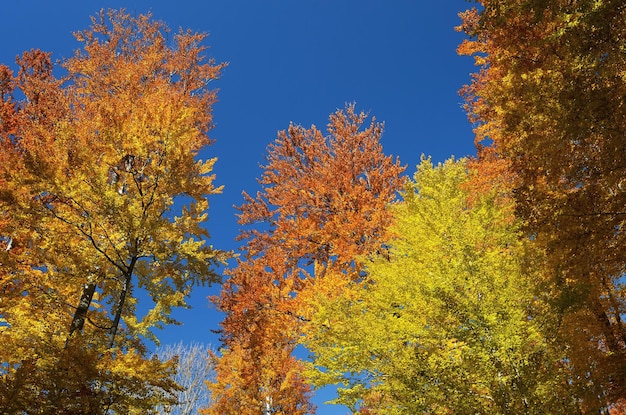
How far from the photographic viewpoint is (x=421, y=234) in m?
6.20

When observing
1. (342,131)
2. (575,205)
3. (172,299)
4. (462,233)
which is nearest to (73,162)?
(172,299)

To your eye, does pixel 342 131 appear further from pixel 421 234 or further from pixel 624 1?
pixel 624 1

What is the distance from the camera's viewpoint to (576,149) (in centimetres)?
478

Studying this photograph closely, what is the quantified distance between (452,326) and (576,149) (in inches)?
110

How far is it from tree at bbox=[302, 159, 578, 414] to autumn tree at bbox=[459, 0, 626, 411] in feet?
1.58

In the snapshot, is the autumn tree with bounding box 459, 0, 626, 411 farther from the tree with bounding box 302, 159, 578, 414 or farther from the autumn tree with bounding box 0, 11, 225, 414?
the autumn tree with bounding box 0, 11, 225, 414

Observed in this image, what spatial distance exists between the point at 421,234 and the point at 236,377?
8.12m

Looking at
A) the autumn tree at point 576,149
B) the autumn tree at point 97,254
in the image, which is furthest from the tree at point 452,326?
the autumn tree at point 97,254

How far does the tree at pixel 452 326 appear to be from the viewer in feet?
15.1

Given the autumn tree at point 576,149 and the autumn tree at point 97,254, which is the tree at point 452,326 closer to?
the autumn tree at point 576,149

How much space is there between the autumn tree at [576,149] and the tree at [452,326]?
0.48 metres

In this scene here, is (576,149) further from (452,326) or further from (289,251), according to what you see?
(289,251)

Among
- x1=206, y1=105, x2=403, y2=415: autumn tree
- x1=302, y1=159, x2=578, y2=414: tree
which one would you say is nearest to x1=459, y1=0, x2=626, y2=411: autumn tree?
x1=302, y1=159, x2=578, y2=414: tree

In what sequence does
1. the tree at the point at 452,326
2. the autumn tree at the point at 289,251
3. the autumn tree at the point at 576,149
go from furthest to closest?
1. the autumn tree at the point at 289,251
2. the tree at the point at 452,326
3. the autumn tree at the point at 576,149
